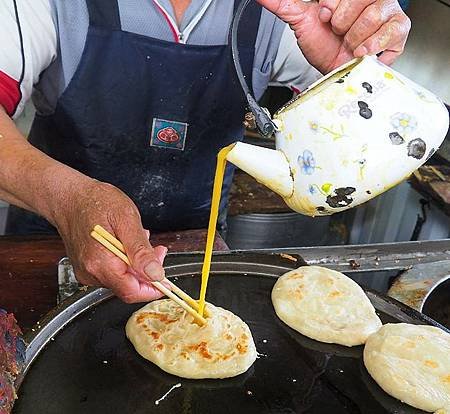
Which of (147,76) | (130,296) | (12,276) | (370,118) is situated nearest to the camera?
(370,118)

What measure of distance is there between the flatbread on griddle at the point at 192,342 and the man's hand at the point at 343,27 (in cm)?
73

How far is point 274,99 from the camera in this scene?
12.8 ft

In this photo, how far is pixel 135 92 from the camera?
1979 mm

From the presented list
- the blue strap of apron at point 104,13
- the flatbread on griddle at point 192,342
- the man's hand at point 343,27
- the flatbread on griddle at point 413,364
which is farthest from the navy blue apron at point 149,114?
the flatbread on griddle at point 413,364

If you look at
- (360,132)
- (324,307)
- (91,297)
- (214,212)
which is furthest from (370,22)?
(91,297)

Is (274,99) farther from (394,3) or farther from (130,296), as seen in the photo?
(130,296)

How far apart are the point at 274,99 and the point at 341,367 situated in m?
2.58

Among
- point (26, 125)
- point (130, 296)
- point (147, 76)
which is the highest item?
point (147, 76)

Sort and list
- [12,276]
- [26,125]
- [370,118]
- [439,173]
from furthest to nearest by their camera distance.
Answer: [26,125]
[439,173]
[12,276]
[370,118]

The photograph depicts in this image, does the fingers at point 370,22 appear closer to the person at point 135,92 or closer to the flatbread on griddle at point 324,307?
the person at point 135,92

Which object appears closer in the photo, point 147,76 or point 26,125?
point 147,76

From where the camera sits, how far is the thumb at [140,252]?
1.29 metres

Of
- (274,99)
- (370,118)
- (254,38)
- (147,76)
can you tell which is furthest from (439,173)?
(370,118)

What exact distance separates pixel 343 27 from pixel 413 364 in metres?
0.84
